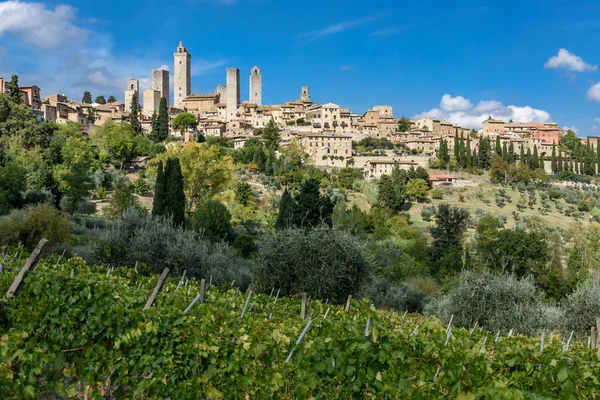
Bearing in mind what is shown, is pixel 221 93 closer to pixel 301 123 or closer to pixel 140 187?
pixel 301 123

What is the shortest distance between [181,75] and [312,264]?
344 feet

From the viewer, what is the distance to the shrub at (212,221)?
1159 inches

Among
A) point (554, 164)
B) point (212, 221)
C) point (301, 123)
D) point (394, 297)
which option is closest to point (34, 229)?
point (212, 221)

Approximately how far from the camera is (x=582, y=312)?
615 inches

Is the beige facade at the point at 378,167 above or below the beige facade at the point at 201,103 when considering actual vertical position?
below

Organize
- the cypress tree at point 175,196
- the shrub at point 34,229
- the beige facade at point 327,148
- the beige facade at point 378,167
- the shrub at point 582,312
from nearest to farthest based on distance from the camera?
the shrub at point 582,312 → the shrub at point 34,229 → the cypress tree at point 175,196 → the beige facade at point 378,167 → the beige facade at point 327,148

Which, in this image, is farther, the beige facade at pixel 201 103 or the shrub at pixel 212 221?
the beige facade at pixel 201 103

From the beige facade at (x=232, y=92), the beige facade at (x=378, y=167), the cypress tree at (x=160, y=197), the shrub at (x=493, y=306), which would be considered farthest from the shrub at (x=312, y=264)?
the beige facade at (x=232, y=92)

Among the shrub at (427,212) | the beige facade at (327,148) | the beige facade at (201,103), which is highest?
the beige facade at (201,103)

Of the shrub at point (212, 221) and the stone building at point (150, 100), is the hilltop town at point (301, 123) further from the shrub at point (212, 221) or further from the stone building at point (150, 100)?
the shrub at point (212, 221)

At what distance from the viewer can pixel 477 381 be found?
14.4 ft

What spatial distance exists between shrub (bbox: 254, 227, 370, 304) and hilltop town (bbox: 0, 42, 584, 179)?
5250 cm

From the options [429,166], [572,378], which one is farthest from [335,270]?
[429,166]

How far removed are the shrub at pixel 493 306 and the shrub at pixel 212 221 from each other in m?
17.4
